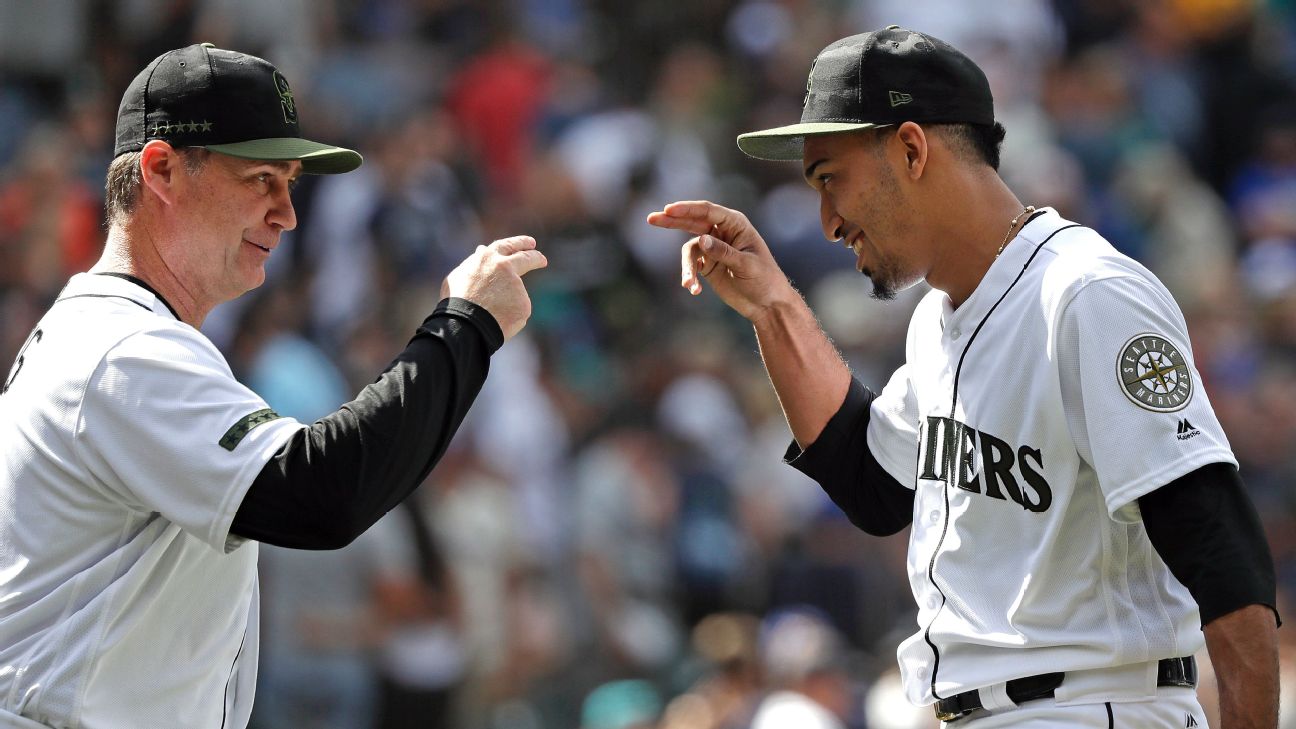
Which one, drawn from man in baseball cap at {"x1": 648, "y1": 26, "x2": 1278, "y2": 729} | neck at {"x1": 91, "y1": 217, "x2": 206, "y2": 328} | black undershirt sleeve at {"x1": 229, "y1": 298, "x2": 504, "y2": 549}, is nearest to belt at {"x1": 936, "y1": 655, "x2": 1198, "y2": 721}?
man in baseball cap at {"x1": 648, "y1": 26, "x2": 1278, "y2": 729}

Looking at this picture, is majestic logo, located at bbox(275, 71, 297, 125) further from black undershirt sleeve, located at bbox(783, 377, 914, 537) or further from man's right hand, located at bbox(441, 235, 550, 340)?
black undershirt sleeve, located at bbox(783, 377, 914, 537)

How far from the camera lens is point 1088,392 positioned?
286 centimetres

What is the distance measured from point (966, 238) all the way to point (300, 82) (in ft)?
22.5

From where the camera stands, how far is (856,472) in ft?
12.1

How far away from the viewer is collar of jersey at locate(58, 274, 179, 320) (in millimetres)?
3045

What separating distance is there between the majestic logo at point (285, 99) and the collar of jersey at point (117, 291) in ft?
1.54

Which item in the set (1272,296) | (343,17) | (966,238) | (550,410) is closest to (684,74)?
(343,17)

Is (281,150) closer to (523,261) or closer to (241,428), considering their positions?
(523,261)

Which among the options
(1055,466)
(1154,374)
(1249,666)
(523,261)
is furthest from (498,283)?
(1249,666)

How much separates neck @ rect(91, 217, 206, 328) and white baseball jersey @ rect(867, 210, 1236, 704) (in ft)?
5.30

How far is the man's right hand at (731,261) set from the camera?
362 cm

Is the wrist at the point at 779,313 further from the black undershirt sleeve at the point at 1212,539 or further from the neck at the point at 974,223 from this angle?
the black undershirt sleeve at the point at 1212,539

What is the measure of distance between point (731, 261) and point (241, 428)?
1305 mm

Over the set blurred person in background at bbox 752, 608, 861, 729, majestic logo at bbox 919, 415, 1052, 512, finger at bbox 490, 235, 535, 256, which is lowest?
blurred person in background at bbox 752, 608, 861, 729
